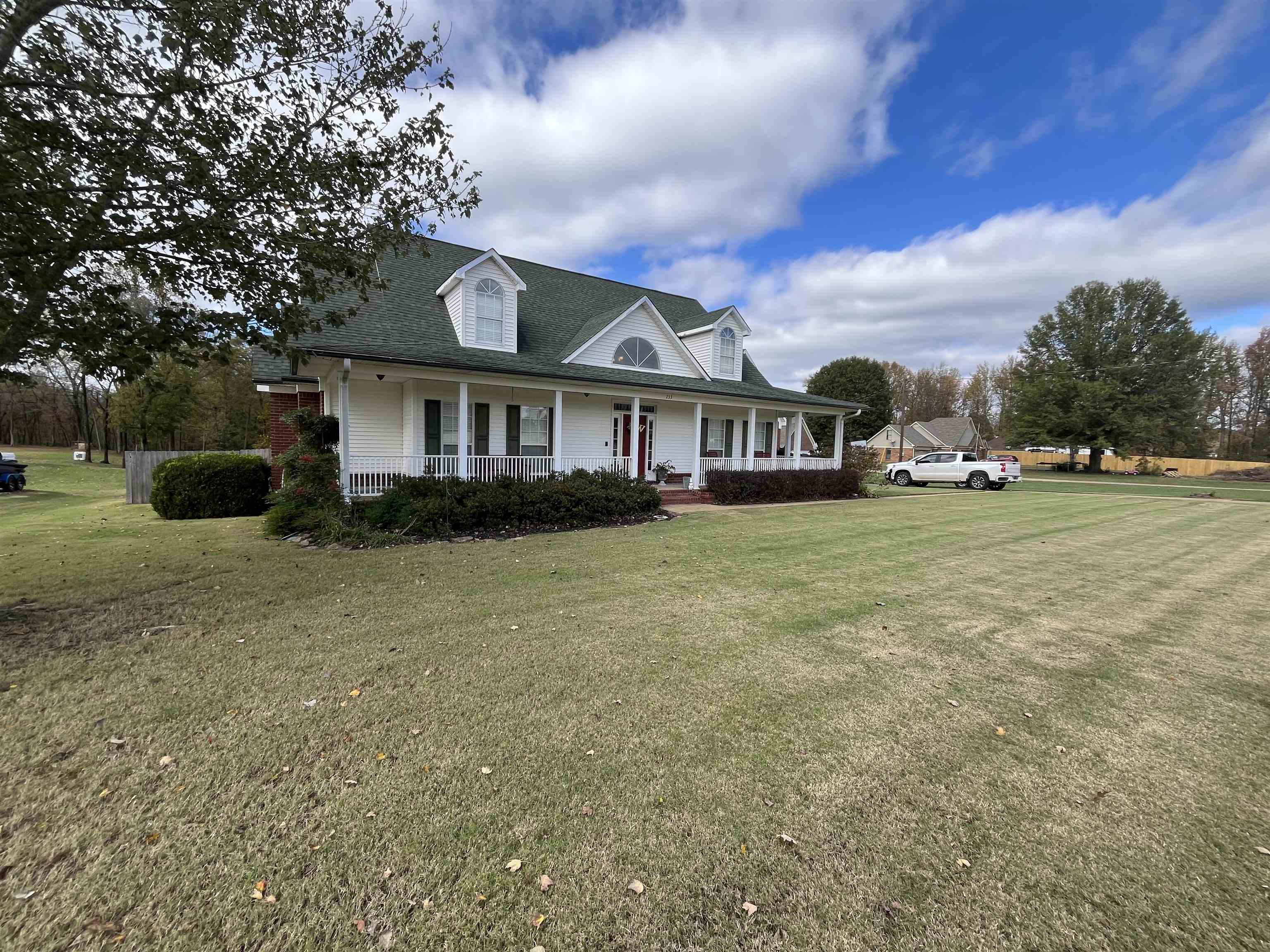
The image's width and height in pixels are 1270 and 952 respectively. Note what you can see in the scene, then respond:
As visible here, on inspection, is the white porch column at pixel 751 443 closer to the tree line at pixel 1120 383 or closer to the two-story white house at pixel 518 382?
the two-story white house at pixel 518 382

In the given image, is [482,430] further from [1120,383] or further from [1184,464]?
[1184,464]

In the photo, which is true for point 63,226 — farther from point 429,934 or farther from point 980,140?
point 980,140

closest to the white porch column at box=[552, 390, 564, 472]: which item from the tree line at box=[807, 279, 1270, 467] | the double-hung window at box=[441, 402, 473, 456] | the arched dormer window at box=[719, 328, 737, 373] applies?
the double-hung window at box=[441, 402, 473, 456]

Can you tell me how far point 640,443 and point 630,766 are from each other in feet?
48.2

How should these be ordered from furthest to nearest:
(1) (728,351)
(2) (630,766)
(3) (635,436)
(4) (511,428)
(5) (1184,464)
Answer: (5) (1184,464)
(1) (728,351)
(3) (635,436)
(4) (511,428)
(2) (630,766)

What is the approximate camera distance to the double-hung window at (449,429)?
13.5 metres

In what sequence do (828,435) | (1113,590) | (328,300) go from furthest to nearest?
(828,435) → (328,300) → (1113,590)

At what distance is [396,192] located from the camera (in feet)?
22.0

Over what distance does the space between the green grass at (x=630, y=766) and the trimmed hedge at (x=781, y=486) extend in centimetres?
924

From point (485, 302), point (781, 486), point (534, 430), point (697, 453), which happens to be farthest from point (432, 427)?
point (781, 486)

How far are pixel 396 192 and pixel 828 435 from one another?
1548 inches

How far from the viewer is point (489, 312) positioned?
14086mm

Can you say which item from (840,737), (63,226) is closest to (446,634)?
(840,737)

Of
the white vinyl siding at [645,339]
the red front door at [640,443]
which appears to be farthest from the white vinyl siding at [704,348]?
the red front door at [640,443]
